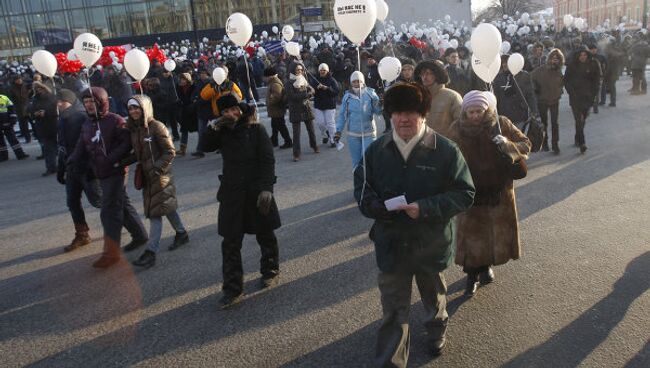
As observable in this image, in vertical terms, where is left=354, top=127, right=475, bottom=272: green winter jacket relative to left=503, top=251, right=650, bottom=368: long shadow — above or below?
above

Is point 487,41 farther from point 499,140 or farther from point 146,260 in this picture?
point 146,260

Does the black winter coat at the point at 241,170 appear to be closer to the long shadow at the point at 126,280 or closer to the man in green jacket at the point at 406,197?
the long shadow at the point at 126,280

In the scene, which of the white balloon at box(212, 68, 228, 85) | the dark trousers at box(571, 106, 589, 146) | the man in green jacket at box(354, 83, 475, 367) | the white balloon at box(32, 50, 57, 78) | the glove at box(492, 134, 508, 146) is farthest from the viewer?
the white balloon at box(212, 68, 228, 85)

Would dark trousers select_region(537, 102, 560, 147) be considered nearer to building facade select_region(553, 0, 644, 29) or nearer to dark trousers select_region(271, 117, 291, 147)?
dark trousers select_region(271, 117, 291, 147)

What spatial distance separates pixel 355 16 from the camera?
443cm

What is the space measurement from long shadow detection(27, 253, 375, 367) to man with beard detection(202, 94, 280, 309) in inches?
8.2

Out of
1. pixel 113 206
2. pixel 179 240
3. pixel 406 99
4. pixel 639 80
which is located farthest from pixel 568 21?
pixel 406 99

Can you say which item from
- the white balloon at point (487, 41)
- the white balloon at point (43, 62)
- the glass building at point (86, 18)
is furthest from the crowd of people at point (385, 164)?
the glass building at point (86, 18)

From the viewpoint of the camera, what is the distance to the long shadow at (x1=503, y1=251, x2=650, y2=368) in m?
3.00

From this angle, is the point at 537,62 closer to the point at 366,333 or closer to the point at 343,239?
the point at 343,239

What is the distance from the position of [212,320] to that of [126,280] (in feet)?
4.42

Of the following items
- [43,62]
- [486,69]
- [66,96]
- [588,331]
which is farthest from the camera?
[43,62]

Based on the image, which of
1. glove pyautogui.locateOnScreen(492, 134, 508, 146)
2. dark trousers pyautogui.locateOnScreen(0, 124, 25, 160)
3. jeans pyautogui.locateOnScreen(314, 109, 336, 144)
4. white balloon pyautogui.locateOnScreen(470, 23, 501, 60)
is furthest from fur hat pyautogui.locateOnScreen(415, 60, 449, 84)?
dark trousers pyautogui.locateOnScreen(0, 124, 25, 160)

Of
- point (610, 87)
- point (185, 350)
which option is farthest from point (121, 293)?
point (610, 87)
